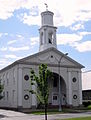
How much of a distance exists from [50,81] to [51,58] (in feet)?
14.5

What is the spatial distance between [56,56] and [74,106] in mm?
9393

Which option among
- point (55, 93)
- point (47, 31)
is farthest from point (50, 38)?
point (55, 93)

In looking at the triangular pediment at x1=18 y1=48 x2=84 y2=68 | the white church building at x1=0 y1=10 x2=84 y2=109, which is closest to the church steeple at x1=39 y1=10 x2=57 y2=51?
the white church building at x1=0 y1=10 x2=84 y2=109

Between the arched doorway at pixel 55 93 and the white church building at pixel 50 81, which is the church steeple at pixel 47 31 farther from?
the arched doorway at pixel 55 93

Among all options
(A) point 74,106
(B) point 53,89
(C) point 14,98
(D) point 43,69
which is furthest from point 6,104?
(D) point 43,69

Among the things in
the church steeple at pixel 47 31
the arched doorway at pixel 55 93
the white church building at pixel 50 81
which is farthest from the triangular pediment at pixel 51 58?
the arched doorway at pixel 55 93

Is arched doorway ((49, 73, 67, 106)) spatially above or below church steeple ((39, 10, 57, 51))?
below

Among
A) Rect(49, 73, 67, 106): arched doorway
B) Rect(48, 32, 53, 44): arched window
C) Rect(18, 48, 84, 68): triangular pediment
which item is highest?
Rect(48, 32, 53, 44): arched window

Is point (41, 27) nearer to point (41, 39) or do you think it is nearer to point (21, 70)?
point (41, 39)

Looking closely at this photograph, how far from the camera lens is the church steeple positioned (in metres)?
52.8

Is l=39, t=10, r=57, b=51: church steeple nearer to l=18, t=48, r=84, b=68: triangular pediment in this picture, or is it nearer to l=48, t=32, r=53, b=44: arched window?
l=48, t=32, r=53, b=44: arched window

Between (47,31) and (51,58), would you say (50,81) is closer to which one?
(51,58)

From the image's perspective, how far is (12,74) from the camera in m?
49.5

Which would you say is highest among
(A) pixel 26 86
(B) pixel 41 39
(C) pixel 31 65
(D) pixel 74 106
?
(B) pixel 41 39
